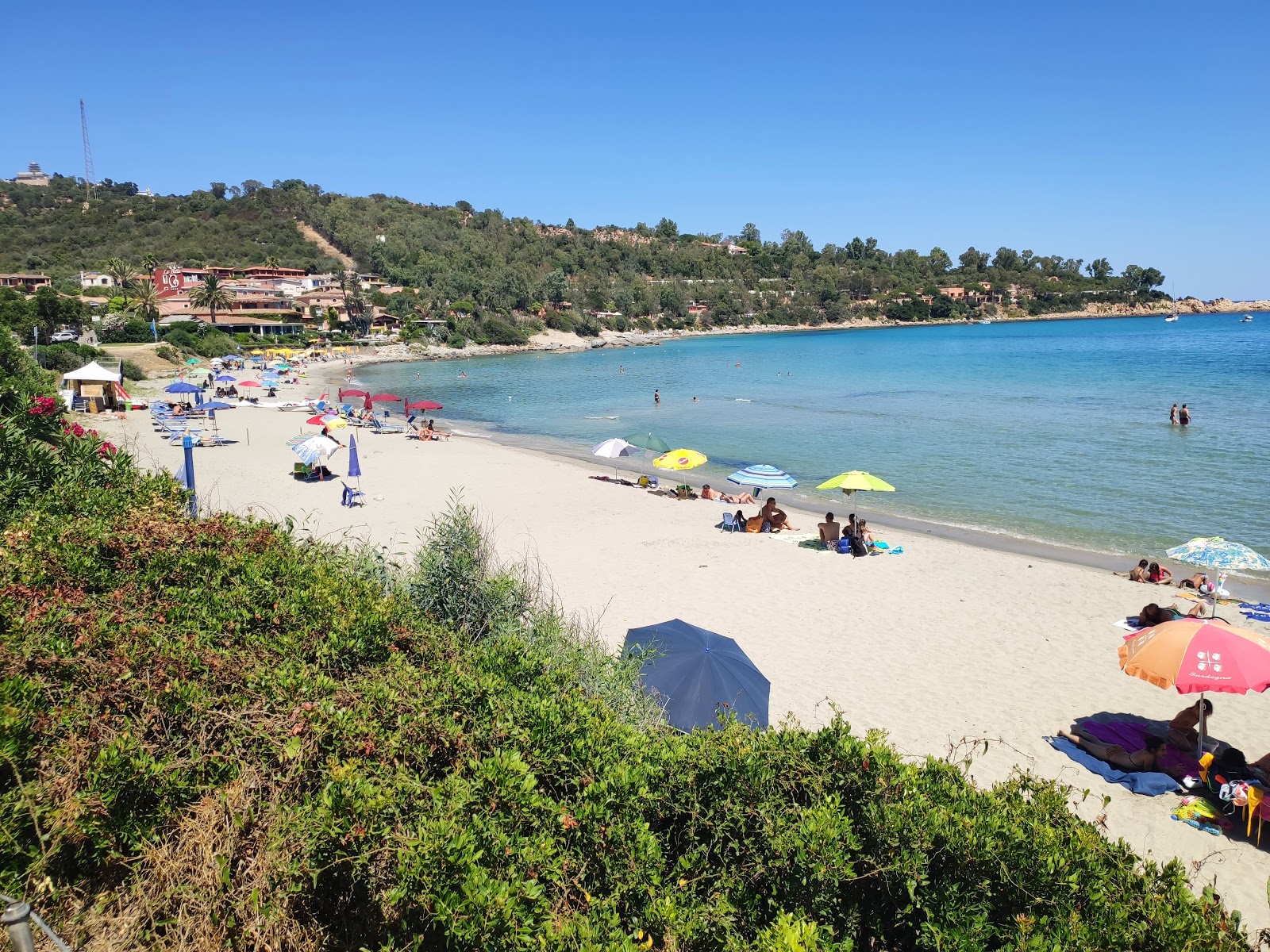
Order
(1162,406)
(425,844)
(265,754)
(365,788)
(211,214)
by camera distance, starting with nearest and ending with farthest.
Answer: (425,844) → (365,788) → (265,754) → (1162,406) → (211,214)

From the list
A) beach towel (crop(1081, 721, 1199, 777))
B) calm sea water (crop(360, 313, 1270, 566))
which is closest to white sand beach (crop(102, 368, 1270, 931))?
beach towel (crop(1081, 721, 1199, 777))

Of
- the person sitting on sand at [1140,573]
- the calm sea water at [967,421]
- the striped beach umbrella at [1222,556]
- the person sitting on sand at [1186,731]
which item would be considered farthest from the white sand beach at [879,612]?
the calm sea water at [967,421]

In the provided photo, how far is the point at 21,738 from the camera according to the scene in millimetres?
3242

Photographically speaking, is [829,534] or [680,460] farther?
[680,460]

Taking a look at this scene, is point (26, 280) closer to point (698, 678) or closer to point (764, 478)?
point (764, 478)

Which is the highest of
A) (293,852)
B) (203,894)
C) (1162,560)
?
(293,852)

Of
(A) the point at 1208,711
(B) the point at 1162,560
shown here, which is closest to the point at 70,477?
(A) the point at 1208,711

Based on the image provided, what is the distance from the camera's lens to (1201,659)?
7062 mm

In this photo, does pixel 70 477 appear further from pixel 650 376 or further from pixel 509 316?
pixel 509 316

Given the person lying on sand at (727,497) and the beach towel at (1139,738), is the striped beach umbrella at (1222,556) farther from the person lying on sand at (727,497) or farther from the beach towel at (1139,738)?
the person lying on sand at (727,497)

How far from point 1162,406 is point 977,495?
80.3 feet

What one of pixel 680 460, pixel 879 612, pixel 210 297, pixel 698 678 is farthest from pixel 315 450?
pixel 210 297

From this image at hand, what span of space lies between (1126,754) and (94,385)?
3618cm

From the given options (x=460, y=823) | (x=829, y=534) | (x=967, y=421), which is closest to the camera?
(x=460, y=823)
